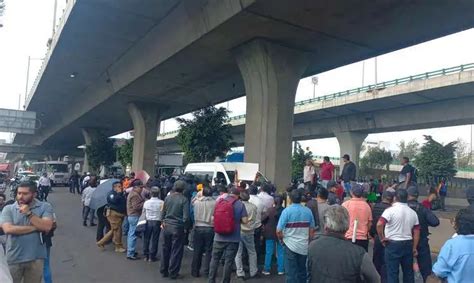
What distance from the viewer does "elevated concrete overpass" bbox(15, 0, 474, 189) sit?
13039 mm

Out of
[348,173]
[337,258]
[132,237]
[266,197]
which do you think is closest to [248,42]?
[348,173]

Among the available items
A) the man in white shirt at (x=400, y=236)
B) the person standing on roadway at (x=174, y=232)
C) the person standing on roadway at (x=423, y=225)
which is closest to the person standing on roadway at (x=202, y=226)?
the person standing on roadway at (x=174, y=232)

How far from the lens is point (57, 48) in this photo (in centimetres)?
1964

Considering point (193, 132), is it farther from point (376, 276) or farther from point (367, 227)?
point (376, 276)

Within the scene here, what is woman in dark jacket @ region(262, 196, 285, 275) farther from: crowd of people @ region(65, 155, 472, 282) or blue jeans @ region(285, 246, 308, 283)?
blue jeans @ region(285, 246, 308, 283)

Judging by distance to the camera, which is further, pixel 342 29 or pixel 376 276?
pixel 342 29

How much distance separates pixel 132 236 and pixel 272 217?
345 centimetres

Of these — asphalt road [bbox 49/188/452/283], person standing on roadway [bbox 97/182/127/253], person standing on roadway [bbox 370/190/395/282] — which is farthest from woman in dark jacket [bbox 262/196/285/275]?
person standing on roadway [bbox 97/182/127/253]

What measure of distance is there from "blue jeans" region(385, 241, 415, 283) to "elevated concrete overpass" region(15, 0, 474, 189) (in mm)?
8308

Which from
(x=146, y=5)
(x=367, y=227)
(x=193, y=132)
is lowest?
(x=367, y=227)

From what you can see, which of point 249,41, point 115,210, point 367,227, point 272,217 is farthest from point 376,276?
point 249,41

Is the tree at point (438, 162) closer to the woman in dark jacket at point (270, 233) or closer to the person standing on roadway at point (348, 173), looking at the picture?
the person standing on roadway at point (348, 173)

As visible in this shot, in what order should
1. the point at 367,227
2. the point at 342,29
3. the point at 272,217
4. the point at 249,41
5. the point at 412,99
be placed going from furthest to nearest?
the point at 412,99 < the point at 249,41 < the point at 342,29 < the point at 272,217 < the point at 367,227

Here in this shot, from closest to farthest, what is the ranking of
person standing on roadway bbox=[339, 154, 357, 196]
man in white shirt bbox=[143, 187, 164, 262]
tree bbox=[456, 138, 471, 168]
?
man in white shirt bbox=[143, 187, 164, 262]
person standing on roadway bbox=[339, 154, 357, 196]
tree bbox=[456, 138, 471, 168]
